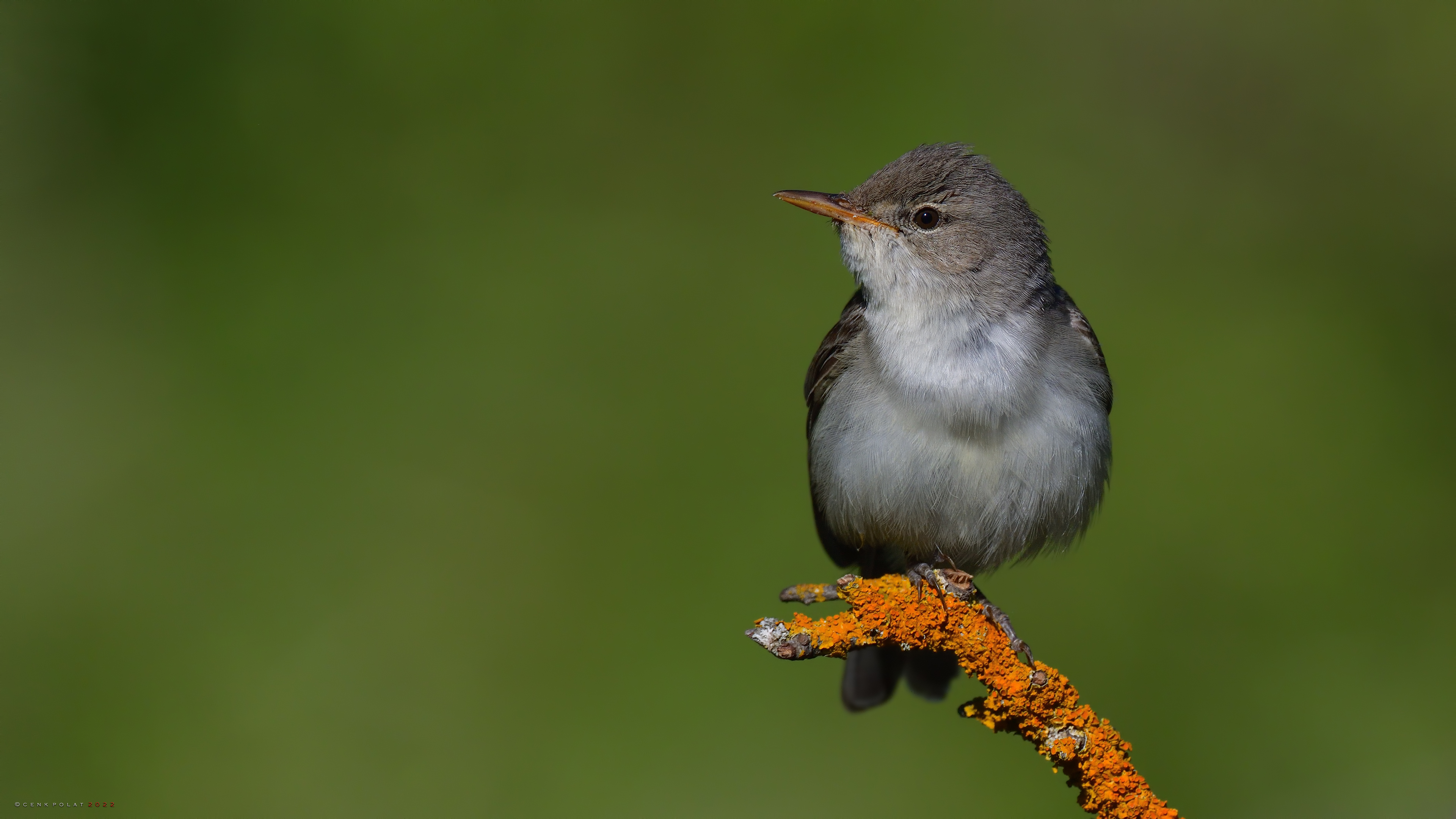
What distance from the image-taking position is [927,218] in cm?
338

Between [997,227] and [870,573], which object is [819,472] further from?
[997,227]

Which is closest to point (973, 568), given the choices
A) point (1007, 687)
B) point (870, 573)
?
point (870, 573)

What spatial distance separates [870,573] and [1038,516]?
84 cm

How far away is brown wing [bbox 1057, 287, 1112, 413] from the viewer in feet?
11.4

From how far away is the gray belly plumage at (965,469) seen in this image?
10.2 ft

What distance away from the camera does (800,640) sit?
2.28m

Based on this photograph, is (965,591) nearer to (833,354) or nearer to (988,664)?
(988,664)

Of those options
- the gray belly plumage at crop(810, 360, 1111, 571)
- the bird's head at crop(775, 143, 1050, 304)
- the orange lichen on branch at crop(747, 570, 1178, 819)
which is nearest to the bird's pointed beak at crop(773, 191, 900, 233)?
the bird's head at crop(775, 143, 1050, 304)

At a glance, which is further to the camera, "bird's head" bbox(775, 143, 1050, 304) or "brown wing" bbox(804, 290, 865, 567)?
"brown wing" bbox(804, 290, 865, 567)

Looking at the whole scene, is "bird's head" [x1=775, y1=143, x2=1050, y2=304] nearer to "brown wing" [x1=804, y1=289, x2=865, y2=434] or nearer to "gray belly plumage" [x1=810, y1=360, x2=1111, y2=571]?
"brown wing" [x1=804, y1=289, x2=865, y2=434]

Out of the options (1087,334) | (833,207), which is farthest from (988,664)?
(833,207)

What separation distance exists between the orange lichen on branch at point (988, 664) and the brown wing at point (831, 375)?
100 centimetres

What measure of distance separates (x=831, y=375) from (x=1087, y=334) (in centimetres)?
97

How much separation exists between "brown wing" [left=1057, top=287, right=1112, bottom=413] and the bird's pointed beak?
76 cm
